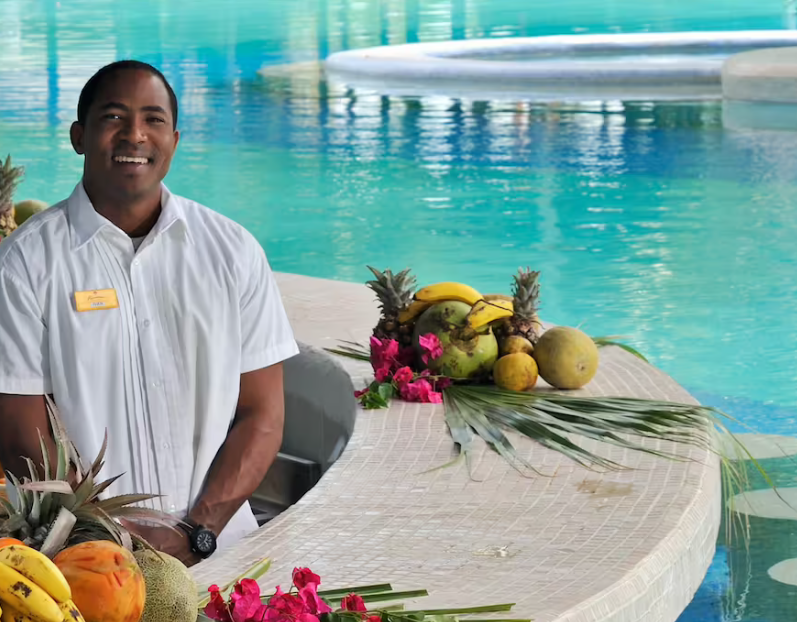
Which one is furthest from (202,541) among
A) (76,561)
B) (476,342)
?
(476,342)

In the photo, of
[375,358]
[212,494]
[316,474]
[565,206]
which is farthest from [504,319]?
[565,206]

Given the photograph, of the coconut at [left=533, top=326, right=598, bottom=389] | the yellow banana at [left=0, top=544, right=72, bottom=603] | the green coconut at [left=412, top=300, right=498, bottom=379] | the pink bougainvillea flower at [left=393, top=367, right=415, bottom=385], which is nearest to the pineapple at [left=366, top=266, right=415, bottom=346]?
the green coconut at [left=412, top=300, right=498, bottom=379]

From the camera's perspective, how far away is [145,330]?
85.7 inches

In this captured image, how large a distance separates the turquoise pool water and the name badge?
1.95m

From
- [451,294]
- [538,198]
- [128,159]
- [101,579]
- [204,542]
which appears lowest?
[538,198]

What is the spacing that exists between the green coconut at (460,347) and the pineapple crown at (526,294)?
3.6 inches

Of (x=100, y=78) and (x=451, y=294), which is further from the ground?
(x=100, y=78)

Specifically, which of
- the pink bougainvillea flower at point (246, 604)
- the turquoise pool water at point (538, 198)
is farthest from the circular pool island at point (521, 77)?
the pink bougainvillea flower at point (246, 604)

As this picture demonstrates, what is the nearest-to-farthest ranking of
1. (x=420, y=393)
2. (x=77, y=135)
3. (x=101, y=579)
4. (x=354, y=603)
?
(x=101, y=579) < (x=354, y=603) < (x=77, y=135) < (x=420, y=393)

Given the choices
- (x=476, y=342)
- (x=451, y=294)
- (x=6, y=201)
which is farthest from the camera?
(x=6, y=201)

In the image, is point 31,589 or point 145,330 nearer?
point 31,589

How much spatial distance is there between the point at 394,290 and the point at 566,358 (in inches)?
18.0

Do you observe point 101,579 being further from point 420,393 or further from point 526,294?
point 526,294

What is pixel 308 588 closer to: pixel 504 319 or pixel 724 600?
pixel 504 319
